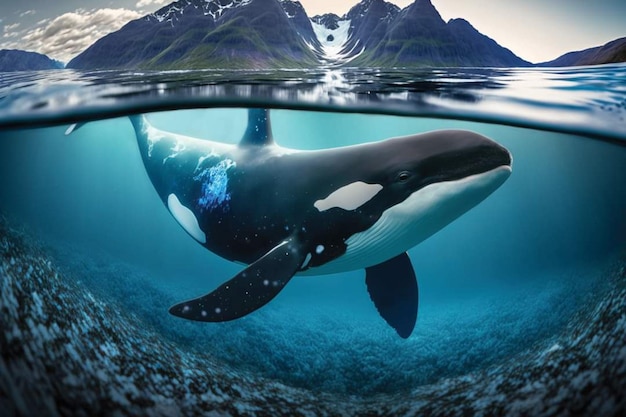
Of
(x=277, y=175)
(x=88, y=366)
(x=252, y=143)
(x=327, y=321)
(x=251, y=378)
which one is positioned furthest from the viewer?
(x=327, y=321)

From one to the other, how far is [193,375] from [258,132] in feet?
9.86

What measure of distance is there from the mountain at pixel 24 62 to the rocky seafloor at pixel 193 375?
4333 millimetres

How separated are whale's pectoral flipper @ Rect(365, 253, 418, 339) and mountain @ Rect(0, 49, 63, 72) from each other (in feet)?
23.1

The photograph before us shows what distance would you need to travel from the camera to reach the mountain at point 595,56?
21.5 ft

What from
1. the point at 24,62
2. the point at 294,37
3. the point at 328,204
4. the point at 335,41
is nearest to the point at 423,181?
the point at 328,204

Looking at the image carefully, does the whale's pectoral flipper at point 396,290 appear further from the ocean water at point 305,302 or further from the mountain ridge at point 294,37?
the mountain ridge at point 294,37

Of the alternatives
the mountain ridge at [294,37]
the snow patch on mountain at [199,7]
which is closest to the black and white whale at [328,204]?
the snow patch on mountain at [199,7]

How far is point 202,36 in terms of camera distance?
8484 mm

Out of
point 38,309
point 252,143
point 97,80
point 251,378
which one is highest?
point 97,80

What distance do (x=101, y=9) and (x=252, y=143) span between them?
320cm

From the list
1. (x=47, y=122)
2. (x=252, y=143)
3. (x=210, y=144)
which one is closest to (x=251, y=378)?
(x=252, y=143)

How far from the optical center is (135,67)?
29.7ft

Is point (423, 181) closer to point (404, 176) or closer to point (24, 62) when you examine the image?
point (404, 176)

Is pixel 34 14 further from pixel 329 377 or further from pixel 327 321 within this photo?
pixel 327 321
